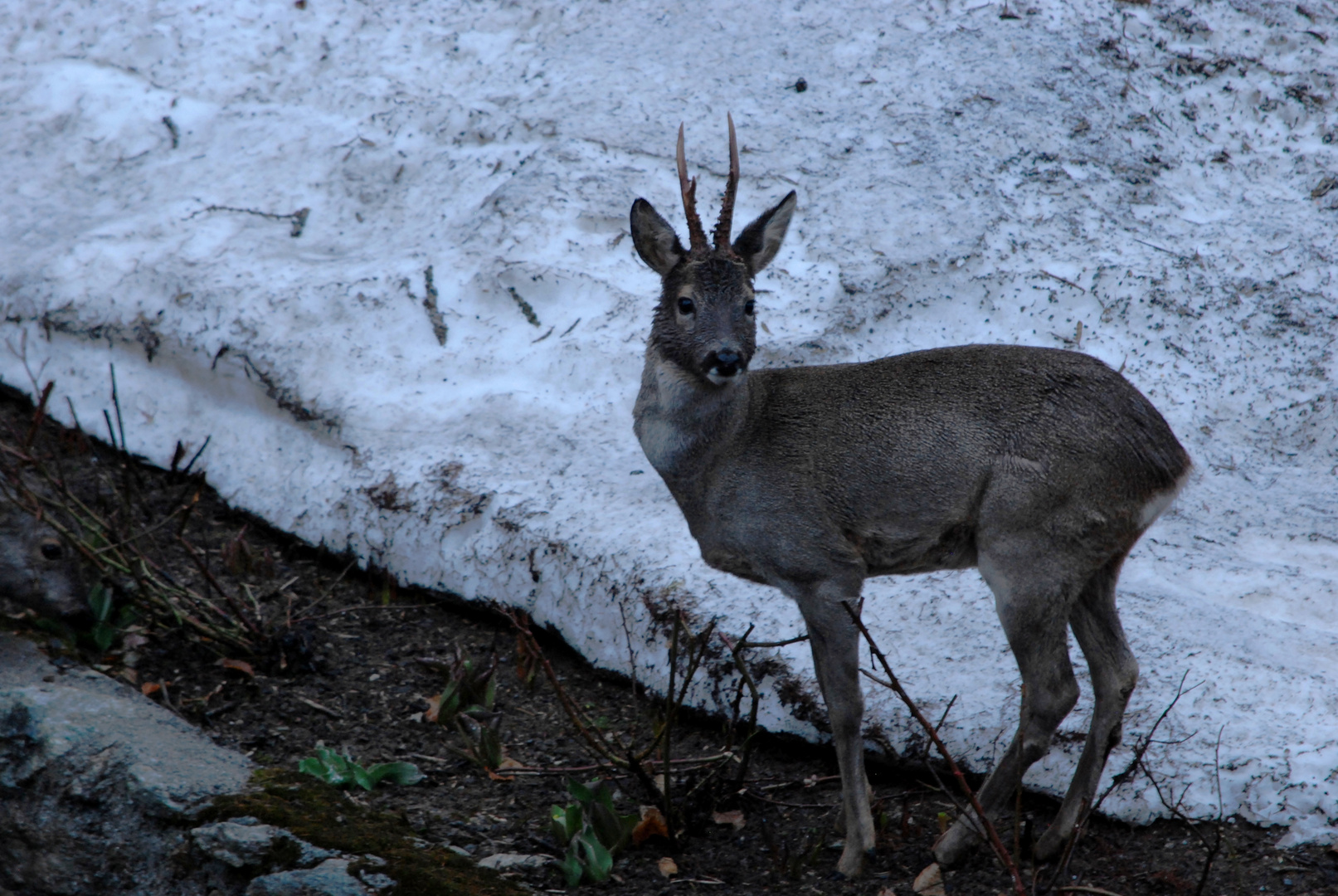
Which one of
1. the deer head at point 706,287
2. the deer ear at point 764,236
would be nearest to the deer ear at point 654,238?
the deer head at point 706,287

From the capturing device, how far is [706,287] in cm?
457

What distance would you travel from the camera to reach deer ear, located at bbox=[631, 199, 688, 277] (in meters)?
4.70

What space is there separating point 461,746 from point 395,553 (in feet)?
4.72

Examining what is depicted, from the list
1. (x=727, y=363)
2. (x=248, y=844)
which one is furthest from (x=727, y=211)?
(x=248, y=844)

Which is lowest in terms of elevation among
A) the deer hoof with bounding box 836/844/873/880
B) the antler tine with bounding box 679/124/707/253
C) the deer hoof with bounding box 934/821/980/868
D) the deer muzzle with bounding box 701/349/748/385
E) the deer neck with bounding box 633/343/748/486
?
the deer hoof with bounding box 836/844/873/880

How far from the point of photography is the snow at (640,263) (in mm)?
5746

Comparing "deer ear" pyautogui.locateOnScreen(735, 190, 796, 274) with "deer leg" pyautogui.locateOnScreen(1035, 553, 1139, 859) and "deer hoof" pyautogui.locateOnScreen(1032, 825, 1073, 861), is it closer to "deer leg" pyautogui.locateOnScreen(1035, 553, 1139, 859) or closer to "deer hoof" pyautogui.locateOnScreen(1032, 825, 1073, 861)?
"deer leg" pyautogui.locateOnScreen(1035, 553, 1139, 859)

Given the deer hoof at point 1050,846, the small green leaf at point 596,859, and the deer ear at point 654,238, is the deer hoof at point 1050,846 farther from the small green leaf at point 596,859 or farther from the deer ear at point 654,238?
the deer ear at point 654,238

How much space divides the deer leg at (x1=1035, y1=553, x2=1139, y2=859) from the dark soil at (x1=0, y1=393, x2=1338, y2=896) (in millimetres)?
128

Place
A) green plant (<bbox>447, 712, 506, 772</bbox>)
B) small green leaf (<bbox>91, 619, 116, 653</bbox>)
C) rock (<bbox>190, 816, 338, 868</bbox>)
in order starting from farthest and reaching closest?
small green leaf (<bbox>91, 619, 116, 653</bbox>) → green plant (<bbox>447, 712, 506, 772</bbox>) → rock (<bbox>190, 816, 338, 868</bbox>)

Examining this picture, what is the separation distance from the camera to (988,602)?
564 centimetres

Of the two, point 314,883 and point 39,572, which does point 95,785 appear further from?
point 39,572

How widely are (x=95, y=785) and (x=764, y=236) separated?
10.7 feet

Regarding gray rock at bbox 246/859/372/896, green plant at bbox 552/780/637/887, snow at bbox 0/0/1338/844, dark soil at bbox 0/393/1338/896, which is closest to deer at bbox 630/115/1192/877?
dark soil at bbox 0/393/1338/896
